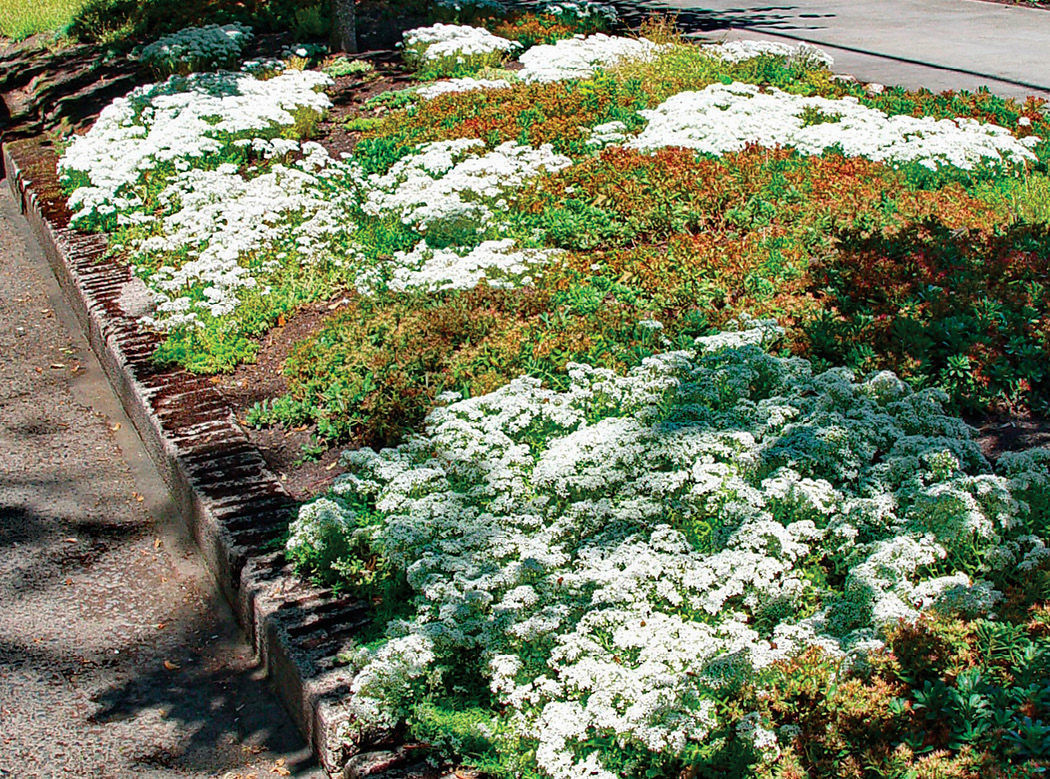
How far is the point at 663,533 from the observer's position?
4070 millimetres

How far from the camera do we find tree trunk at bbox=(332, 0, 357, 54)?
13.8m

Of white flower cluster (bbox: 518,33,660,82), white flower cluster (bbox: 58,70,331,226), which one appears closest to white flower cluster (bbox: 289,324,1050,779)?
white flower cluster (bbox: 58,70,331,226)

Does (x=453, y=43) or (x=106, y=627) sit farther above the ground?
(x=453, y=43)

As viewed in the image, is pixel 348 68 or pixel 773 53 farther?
pixel 348 68

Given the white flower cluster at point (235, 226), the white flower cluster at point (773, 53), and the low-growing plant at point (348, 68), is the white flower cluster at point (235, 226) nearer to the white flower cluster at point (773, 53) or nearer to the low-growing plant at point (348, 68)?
the low-growing plant at point (348, 68)

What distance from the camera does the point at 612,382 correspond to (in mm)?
5305

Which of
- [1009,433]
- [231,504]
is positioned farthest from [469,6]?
[1009,433]

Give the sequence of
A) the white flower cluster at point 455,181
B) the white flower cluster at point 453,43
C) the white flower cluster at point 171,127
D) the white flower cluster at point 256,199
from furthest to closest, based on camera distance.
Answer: the white flower cluster at point 453,43 → the white flower cluster at point 171,127 → the white flower cluster at point 455,181 → the white flower cluster at point 256,199

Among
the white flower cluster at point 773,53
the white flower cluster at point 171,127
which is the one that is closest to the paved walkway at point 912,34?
the white flower cluster at point 773,53

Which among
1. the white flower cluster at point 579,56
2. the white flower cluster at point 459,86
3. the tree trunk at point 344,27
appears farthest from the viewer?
the tree trunk at point 344,27

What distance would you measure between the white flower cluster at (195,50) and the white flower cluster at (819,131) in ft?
22.2

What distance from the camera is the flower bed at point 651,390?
343 centimetres

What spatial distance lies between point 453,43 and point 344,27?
2.08 meters

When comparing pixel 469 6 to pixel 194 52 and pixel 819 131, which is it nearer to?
pixel 194 52
